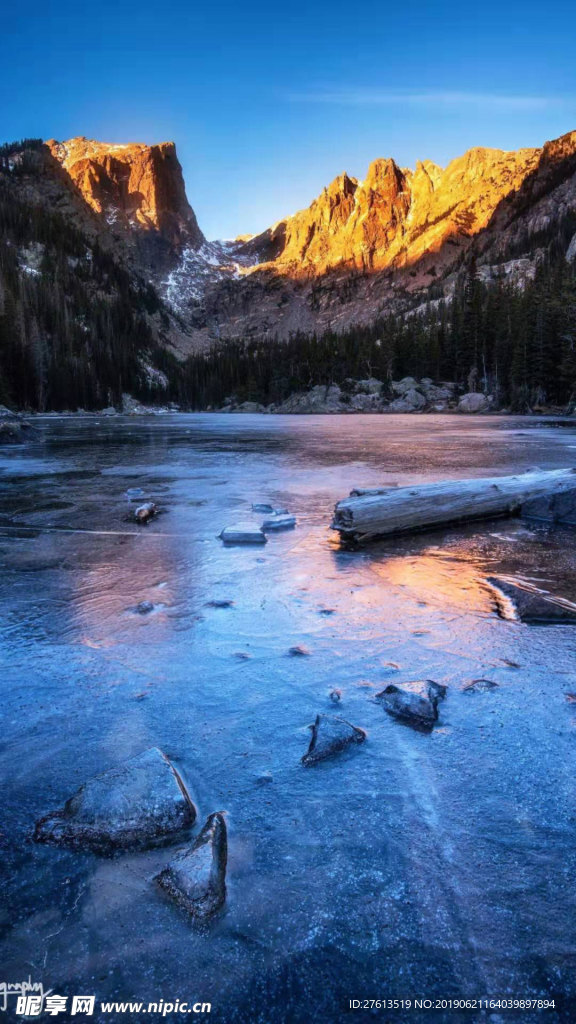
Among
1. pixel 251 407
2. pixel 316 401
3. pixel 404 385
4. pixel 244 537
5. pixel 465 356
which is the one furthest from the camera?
pixel 251 407

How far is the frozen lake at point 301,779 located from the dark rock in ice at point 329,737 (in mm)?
73

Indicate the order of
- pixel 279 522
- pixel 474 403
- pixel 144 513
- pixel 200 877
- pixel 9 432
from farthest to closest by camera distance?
pixel 474 403, pixel 9 432, pixel 144 513, pixel 279 522, pixel 200 877

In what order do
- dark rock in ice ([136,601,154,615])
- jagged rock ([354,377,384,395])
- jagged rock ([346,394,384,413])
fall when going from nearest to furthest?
dark rock in ice ([136,601,154,615])
jagged rock ([346,394,384,413])
jagged rock ([354,377,384,395])

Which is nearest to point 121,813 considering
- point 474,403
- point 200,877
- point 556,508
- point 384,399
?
point 200,877

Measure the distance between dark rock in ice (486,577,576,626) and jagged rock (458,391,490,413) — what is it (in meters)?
60.5

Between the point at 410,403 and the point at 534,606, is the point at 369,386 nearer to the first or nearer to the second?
the point at 410,403

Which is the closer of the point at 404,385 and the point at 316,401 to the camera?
the point at 404,385

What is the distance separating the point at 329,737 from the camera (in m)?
2.98

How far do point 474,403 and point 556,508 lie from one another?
58189 mm

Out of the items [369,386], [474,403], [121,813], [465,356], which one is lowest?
[121,813]

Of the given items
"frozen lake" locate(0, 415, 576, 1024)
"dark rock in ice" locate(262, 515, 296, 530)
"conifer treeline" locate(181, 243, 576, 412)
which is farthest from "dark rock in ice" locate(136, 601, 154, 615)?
"conifer treeline" locate(181, 243, 576, 412)

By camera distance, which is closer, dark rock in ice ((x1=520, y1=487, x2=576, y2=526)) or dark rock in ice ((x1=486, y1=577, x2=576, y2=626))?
dark rock in ice ((x1=486, y1=577, x2=576, y2=626))

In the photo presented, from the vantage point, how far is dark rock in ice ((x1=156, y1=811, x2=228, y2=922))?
1.96 meters

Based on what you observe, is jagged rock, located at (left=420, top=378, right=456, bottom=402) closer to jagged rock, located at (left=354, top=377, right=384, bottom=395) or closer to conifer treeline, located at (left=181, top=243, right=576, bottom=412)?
conifer treeline, located at (left=181, top=243, right=576, bottom=412)
